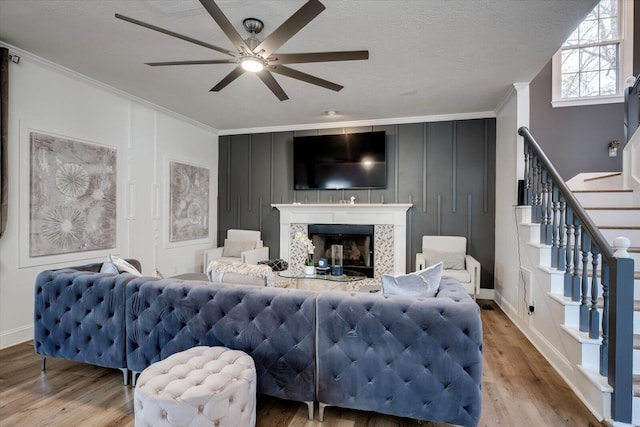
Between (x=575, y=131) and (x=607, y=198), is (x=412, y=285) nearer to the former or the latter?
(x=607, y=198)

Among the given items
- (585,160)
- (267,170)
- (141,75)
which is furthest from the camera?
(267,170)

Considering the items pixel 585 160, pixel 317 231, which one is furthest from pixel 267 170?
pixel 585 160

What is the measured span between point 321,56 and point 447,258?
3.28m

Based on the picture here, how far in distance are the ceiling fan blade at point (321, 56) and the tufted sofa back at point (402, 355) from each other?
62.4 inches

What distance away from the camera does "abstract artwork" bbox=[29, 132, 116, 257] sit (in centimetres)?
316

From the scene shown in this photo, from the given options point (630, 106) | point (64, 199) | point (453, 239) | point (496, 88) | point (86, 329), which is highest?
point (496, 88)

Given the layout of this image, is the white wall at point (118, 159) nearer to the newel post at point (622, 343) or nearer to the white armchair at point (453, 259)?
the white armchair at point (453, 259)

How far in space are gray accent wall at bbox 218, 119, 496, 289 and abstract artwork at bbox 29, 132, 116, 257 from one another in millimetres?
2407

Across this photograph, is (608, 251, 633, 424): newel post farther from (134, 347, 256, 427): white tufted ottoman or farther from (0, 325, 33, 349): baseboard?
(0, 325, 33, 349): baseboard

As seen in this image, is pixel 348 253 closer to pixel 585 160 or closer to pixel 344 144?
pixel 344 144

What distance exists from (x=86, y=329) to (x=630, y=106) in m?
5.33

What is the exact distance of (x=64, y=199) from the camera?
3393mm

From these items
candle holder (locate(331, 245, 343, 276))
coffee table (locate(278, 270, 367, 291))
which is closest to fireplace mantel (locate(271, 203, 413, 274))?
candle holder (locate(331, 245, 343, 276))

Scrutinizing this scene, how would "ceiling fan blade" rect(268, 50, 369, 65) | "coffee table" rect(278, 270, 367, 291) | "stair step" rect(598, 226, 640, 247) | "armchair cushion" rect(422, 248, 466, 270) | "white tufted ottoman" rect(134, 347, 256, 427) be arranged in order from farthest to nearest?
"armchair cushion" rect(422, 248, 466, 270)
"coffee table" rect(278, 270, 367, 291)
"stair step" rect(598, 226, 640, 247)
"ceiling fan blade" rect(268, 50, 369, 65)
"white tufted ottoman" rect(134, 347, 256, 427)
